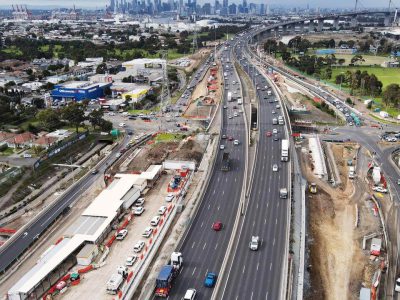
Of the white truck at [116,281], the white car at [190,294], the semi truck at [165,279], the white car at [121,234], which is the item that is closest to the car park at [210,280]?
the white car at [190,294]

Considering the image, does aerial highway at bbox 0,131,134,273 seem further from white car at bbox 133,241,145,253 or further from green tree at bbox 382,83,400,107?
green tree at bbox 382,83,400,107

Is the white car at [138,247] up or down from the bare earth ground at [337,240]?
up

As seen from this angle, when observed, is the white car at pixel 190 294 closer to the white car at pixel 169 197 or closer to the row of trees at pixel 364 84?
the white car at pixel 169 197

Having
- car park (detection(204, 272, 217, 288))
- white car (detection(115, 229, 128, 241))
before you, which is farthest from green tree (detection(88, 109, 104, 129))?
car park (detection(204, 272, 217, 288))

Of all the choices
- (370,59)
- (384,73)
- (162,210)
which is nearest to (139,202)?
(162,210)

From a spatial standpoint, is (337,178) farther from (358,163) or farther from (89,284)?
(89,284)

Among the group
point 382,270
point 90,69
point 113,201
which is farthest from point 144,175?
point 90,69

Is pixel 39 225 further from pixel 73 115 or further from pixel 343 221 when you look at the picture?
pixel 343 221
